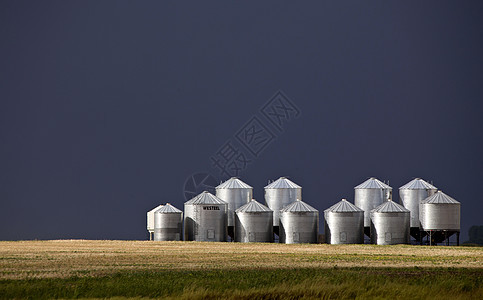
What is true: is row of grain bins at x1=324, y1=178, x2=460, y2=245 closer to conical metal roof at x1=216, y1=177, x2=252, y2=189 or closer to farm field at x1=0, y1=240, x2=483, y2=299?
Answer: conical metal roof at x1=216, y1=177, x2=252, y2=189

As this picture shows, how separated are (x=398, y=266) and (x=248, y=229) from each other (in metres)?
38.6

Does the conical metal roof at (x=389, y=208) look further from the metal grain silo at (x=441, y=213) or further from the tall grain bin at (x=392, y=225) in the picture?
the metal grain silo at (x=441, y=213)

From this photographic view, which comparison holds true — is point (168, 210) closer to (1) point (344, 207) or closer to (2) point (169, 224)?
(2) point (169, 224)

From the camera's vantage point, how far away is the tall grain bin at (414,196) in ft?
313

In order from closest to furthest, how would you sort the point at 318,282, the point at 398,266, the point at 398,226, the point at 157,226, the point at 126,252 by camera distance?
the point at 318,282 → the point at 398,266 → the point at 126,252 → the point at 398,226 → the point at 157,226

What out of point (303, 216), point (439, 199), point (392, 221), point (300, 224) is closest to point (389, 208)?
point (392, 221)

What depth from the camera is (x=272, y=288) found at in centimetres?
3684

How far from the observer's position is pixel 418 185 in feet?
319

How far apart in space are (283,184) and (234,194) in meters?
6.48

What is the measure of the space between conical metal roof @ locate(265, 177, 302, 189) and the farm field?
79.5 feet

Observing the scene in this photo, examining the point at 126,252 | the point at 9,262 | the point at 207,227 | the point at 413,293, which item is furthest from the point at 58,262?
the point at 207,227

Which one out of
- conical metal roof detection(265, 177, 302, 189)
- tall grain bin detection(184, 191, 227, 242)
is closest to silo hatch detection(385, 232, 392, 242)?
conical metal roof detection(265, 177, 302, 189)

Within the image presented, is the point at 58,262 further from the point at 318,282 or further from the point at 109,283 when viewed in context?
the point at 318,282

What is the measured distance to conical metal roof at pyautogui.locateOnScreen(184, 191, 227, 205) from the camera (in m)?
93.5
